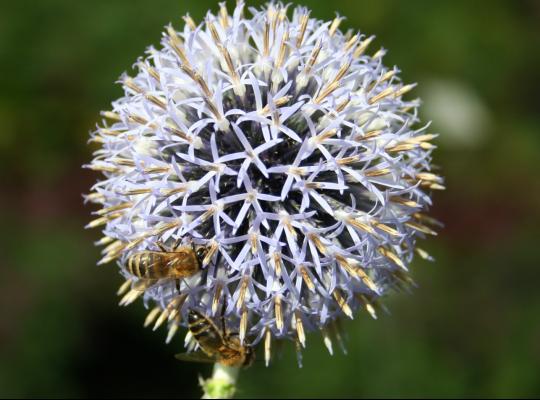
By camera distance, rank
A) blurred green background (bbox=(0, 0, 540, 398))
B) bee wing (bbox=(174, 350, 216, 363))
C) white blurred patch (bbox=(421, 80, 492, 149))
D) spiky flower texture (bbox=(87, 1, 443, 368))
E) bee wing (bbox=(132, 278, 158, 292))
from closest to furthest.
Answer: spiky flower texture (bbox=(87, 1, 443, 368)), bee wing (bbox=(132, 278, 158, 292)), bee wing (bbox=(174, 350, 216, 363)), blurred green background (bbox=(0, 0, 540, 398)), white blurred patch (bbox=(421, 80, 492, 149))

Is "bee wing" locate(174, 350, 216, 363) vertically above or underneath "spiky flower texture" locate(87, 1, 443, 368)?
underneath

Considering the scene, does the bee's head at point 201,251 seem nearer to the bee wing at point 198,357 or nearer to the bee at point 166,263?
the bee at point 166,263

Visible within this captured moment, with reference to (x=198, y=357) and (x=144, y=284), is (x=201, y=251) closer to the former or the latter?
(x=144, y=284)

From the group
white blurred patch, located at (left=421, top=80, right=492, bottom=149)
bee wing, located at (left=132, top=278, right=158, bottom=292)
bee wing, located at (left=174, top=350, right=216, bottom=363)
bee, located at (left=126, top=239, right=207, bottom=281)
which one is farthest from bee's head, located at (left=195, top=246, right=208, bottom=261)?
white blurred patch, located at (left=421, top=80, right=492, bottom=149)

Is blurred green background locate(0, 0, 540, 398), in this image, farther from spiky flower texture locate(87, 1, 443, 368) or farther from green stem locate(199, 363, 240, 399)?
spiky flower texture locate(87, 1, 443, 368)

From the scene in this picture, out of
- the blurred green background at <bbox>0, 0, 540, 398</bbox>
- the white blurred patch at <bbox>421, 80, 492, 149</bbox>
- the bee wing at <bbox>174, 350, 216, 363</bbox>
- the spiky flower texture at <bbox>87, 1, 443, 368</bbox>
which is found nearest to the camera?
the spiky flower texture at <bbox>87, 1, 443, 368</bbox>

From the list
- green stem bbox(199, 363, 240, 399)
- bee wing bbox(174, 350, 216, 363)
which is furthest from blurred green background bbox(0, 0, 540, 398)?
bee wing bbox(174, 350, 216, 363)

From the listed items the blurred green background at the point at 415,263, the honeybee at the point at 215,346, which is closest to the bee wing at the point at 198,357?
the honeybee at the point at 215,346

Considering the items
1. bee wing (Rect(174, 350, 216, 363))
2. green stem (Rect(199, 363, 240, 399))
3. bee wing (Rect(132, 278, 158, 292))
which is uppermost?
bee wing (Rect(132, 278, 158, 292))

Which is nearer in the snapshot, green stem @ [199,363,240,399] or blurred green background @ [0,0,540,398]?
green stem @ [199,363,240,399]
